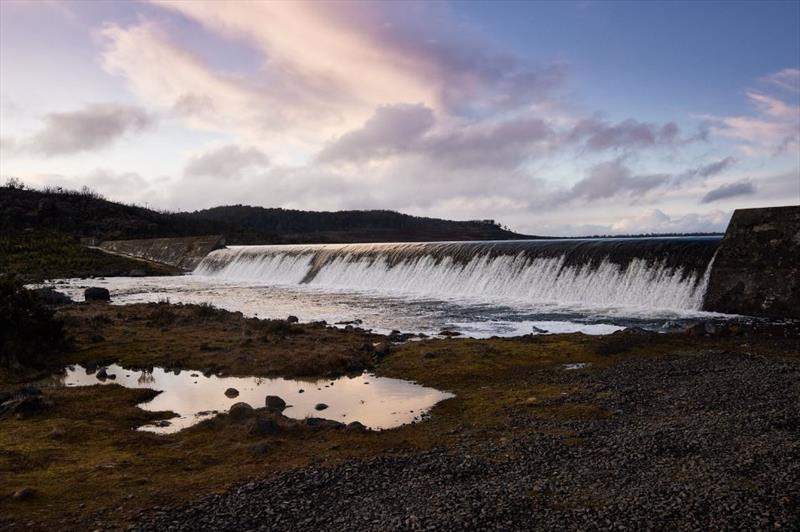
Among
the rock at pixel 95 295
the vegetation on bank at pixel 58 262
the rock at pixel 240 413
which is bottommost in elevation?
the rock at pixel 240 413

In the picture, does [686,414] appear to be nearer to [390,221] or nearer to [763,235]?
[763,235]

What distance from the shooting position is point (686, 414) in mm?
10258

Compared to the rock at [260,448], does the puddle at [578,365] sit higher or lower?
higher

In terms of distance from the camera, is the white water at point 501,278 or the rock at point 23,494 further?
the white water at point 501,278

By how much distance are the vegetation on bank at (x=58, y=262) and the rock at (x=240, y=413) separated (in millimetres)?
52948

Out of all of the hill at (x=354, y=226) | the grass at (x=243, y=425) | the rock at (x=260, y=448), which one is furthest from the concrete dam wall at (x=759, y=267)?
the hill at (x=354, y=226)

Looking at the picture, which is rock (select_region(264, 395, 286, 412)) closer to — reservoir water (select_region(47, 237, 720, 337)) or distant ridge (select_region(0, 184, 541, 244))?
reservoir water (select_region(47, 237, 720, 337))

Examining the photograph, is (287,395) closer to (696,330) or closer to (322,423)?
(322,423)

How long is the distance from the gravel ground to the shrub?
11.7 metres

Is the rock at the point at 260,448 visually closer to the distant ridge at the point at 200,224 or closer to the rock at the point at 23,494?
the rock at the point at 23,494

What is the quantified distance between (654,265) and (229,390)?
21.9m

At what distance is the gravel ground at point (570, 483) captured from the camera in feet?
21.6

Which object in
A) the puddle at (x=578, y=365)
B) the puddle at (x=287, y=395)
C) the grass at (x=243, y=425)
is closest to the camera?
the grass at (x=243, y=425)

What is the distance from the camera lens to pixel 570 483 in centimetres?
753
